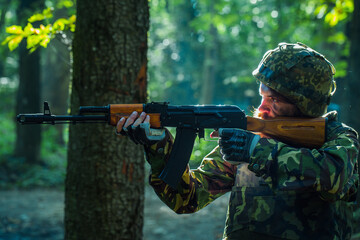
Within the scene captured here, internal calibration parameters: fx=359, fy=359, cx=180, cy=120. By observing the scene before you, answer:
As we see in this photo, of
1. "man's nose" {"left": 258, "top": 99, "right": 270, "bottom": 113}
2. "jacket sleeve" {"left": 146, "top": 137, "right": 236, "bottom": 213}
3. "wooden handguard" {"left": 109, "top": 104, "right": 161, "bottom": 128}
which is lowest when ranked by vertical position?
"jacket sleeve" {"left": 146, "top": 137, "right": 236, "bottom": 213}

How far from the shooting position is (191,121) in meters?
2.64

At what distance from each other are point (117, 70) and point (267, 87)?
150 cm

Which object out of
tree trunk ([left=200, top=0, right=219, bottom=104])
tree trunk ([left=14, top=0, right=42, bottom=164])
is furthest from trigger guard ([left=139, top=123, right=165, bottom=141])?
tree trunk ([left=200, top=0, right=219, bottom=104])

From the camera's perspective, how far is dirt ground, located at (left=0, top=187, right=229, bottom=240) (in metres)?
6.96

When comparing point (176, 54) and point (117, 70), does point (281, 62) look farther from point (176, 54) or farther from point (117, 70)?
point (176, 54)

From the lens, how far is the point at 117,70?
3.42 meters

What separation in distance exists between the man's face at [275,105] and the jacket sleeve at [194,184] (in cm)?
49

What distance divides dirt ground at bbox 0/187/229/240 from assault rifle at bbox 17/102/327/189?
4824 millimetres

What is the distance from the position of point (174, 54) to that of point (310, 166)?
26.1 m

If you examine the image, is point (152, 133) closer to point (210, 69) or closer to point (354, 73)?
point (354, 73)

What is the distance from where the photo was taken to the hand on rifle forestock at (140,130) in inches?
95.9

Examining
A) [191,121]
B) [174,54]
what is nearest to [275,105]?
[191,121]

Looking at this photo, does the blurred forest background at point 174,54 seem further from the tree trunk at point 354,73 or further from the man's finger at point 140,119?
the man's finger at point 140,119

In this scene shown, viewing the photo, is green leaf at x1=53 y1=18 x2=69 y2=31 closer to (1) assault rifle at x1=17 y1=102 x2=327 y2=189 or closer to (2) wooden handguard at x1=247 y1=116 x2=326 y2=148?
(1) assault rifle at x1=17 y1=102 x2=327 y2=189
